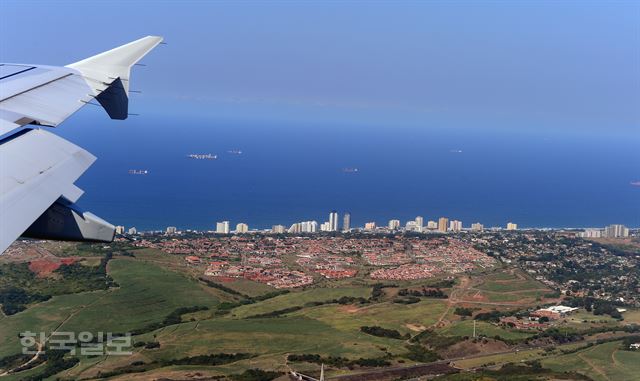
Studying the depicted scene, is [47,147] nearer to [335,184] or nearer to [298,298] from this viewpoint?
[298,298]

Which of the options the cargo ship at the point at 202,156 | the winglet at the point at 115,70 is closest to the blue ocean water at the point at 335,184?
the cargo ship at the point at 202,156

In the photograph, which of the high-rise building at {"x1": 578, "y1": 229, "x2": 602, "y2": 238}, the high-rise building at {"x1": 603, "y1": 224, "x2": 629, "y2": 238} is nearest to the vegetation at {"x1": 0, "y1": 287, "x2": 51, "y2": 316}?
the high-rise building at {"x1": 578, "y1": 229, "x2": 602, "y2": 238}

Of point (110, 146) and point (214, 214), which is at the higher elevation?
point (110, 146)

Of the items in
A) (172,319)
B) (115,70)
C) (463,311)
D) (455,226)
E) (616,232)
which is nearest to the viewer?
(115,70)

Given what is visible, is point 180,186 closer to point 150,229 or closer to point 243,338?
point 150,229

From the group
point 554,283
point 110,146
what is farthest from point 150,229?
point 110,146

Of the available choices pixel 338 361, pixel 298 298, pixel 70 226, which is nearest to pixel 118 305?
pixel 298 298
